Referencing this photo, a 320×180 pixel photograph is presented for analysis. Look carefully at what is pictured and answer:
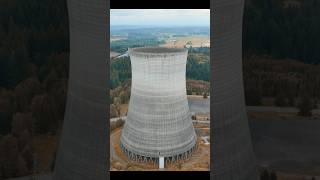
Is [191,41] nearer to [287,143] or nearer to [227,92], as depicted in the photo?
[227,92]

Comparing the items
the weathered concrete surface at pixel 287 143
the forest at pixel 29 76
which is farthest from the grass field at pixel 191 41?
the forest at pixel 29 76

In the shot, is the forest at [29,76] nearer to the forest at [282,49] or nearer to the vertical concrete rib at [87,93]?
the vertical concrete rib at [87,93]

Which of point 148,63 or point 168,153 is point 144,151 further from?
point 148,63

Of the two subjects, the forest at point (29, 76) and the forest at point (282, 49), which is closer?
the forest at point (29, 76)

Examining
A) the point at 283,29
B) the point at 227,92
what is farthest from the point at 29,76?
the point at 283,29

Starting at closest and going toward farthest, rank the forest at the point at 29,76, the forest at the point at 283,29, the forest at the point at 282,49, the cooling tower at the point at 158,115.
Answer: the cooling tower at the point at 158,115, the forest at the point at 29,76, the forest at the point at 282,49, the forest at the point at 283,29
